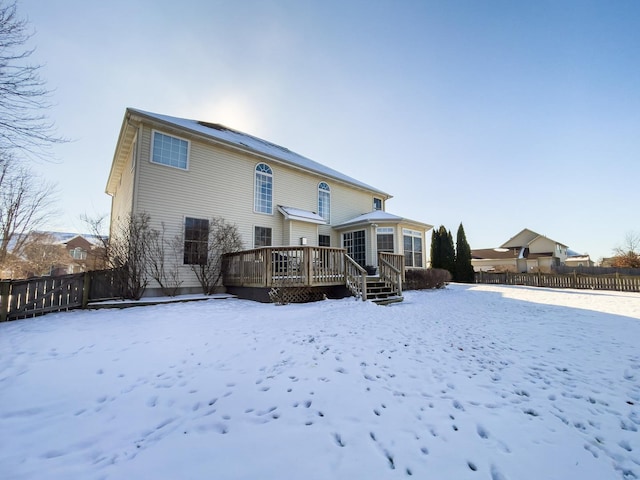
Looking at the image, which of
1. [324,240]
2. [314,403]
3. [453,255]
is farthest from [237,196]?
[453,255]

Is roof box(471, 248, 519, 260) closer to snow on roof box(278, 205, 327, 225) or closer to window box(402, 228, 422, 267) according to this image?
window box(402, 228, 422, 267)

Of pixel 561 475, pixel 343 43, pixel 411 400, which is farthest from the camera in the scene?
pixel 343 43

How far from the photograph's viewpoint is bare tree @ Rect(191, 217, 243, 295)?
33.1 ft

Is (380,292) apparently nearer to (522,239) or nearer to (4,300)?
(4,300)

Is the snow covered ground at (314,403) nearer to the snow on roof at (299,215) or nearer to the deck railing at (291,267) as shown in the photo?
the deck railing at (291,267)

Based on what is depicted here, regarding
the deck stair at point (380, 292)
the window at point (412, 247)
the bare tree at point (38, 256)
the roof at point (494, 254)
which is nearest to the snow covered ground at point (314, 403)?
the deck stair at point (380, 292)

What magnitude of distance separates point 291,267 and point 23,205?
18923 millimetres

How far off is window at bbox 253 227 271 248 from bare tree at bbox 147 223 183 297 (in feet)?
10.6

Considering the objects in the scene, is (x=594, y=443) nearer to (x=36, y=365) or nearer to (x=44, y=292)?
(x=36, y=365)

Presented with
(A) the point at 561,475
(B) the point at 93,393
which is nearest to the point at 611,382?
Result: (A) the point at 561,475

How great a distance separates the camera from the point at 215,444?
214 centimetres

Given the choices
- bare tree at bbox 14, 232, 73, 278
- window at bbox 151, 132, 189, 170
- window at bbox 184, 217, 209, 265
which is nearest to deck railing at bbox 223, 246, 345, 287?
window at bbox 184, 217, 209, 265

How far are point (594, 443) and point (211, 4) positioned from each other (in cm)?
1336

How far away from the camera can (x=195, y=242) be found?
10.2 meters
